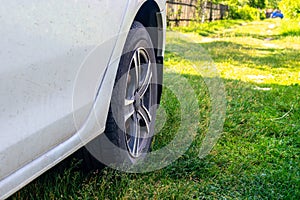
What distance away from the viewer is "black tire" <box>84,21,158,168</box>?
65.1 inches

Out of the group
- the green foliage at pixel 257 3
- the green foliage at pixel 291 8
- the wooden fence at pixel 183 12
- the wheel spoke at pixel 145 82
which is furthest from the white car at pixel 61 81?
the green foliage at pixel 257 3

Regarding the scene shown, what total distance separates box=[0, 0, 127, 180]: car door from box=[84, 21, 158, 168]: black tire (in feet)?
0.87

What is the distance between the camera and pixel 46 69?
1085mm

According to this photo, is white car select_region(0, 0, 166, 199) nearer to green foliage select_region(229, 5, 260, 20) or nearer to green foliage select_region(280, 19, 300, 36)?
green foliage select_region(280, 19, 300, 36)

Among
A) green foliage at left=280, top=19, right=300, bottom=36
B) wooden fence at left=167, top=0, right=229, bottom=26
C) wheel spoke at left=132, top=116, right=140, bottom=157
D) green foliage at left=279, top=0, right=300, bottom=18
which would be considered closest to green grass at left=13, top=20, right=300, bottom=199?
wheel spoke at left=132, top=116, right=140, bottom=157

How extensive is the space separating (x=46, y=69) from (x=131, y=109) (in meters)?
0.84

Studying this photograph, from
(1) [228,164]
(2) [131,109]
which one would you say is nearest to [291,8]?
(1) [228,164]

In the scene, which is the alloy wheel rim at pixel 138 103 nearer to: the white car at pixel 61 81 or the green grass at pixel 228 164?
the white car at pixel 61 81

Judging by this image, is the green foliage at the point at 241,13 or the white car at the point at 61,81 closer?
the white car at the point at 61,81

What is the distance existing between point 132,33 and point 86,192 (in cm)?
72

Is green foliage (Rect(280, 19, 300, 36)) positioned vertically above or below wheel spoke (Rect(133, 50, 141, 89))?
below

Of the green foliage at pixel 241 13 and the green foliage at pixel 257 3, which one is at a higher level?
the green foliage at pixel 257 3

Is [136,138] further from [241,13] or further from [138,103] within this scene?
[241,13]

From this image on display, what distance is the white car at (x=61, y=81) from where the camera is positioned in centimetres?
96
